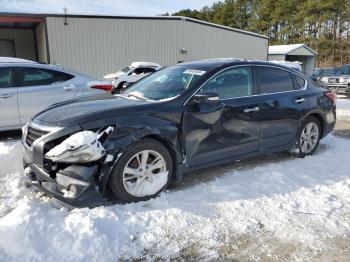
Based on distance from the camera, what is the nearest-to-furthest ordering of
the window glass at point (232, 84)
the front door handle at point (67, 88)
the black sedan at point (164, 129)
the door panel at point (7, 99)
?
the black sedan at point (164, 129) < the window glass at point (232, 84) < the door panel at point (7, 99) < the front door handle at point (67, 88)

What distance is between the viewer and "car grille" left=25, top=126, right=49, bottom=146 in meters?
3.68

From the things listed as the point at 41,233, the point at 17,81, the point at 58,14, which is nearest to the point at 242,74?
the point at 41,233

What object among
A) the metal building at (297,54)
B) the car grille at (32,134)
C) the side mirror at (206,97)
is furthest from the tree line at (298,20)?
the car grille at (32,134)

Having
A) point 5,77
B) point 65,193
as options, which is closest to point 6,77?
point 5,77

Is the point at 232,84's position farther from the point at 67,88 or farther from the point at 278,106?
the point at 67,88

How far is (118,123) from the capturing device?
3.61 m

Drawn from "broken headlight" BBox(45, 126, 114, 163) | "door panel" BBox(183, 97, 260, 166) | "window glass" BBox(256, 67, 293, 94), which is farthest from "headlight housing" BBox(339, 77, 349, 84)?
"broken headlight" BBox(45, 126, 114, 163)

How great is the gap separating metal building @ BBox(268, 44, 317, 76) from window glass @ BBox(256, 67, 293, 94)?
3035 centimetres

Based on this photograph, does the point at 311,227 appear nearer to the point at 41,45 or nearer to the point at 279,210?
the point at 279,210

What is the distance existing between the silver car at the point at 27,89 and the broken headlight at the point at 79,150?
143 inches

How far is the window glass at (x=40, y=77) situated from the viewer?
21.9 ft

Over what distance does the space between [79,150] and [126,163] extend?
521 millimetres

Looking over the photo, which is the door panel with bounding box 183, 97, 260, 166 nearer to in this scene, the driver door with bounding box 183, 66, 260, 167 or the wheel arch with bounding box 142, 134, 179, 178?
the driver door with bounding box 183, 66, 260, 167

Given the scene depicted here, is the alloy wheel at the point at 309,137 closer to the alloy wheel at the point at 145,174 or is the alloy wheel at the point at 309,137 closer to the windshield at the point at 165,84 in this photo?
the windshield at the point at 165,84
